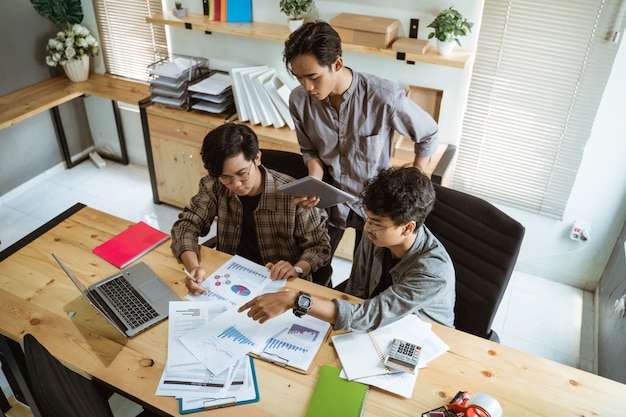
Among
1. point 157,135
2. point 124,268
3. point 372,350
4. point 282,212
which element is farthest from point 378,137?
point 157,135

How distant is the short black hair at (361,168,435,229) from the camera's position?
155 centimetres

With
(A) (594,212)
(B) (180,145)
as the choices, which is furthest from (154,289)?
(A) (594,212)

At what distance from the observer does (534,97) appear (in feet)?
9.00

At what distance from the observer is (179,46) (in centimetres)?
359

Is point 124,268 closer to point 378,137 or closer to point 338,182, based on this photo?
point 338,182

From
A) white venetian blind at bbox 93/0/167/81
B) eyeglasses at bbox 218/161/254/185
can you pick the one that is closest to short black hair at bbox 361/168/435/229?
eyeglasses at bbox 218/161/254/185

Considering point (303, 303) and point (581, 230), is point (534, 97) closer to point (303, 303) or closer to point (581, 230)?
point (581, 230)

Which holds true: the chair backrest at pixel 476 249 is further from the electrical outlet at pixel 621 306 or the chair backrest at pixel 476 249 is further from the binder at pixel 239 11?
the binder at pixel 239 11

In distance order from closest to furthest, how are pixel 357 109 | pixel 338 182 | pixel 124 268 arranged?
pixel 124 268 < pixel 357 109 < pixel 338 182

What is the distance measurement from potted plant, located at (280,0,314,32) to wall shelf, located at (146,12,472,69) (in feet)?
0.25

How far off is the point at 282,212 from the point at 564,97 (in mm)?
1680

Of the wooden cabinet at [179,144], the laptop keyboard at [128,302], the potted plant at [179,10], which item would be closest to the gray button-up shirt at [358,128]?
the wooden cabinet at [179,144]

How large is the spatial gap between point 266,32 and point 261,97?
375 millimetres

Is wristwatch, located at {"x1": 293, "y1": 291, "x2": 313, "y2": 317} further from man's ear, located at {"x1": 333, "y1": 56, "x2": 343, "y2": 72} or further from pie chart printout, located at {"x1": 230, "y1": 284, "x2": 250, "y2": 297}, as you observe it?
man's ear, located at {"x1": 333, "y1": 56, "x2": 343, "y2": 72}
